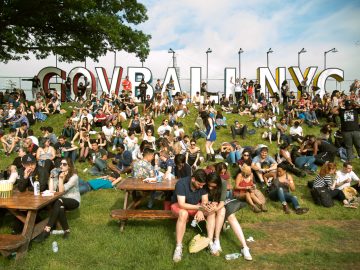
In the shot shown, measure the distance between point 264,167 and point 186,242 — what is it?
4824 millimetres

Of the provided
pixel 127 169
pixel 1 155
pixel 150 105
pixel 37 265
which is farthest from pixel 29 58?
pixel 37 265

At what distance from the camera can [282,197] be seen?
26.6ft

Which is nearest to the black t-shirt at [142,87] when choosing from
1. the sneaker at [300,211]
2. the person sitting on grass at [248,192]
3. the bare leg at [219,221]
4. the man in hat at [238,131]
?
the man in hat at [238,131]

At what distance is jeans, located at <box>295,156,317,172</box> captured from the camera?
11.1 meters

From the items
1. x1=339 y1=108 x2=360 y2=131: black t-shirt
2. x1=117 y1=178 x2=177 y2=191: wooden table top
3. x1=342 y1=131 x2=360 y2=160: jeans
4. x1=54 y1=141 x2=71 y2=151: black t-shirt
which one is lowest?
x1=117 y1=178 x2=177 y2=191: wooden table top

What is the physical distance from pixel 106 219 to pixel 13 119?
11.1 meters

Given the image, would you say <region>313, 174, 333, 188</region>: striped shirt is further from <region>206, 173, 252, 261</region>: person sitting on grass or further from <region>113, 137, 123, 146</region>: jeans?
<region>113, 137, 123, 146</region>: jeans

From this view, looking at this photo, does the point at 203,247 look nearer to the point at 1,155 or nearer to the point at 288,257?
the point at 288,257

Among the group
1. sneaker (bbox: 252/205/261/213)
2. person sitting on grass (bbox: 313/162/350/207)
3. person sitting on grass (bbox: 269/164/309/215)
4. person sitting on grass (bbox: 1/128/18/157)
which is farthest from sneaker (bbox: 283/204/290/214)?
person sitting on grass (bbox: 1/128/18/157)

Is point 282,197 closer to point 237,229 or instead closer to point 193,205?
point 237,229

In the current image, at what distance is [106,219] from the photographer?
7090mm

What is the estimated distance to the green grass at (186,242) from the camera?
200 inches

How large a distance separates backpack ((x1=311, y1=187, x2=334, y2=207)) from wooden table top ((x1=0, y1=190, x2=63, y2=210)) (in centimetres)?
612

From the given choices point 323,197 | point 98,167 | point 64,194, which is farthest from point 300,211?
point 98,167
